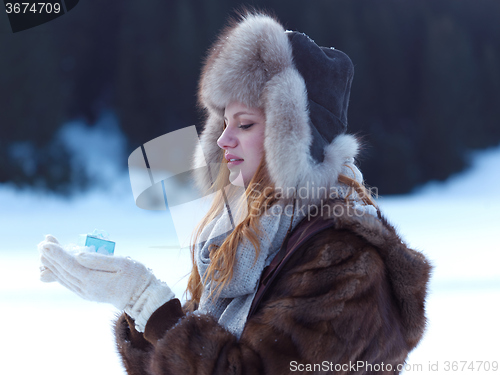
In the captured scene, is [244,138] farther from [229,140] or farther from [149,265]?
[149,265]

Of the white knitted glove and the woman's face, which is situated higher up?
the woman's face

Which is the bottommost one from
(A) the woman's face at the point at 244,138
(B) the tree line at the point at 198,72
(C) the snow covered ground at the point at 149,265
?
(C) the snow covered ground at the point at 149,265

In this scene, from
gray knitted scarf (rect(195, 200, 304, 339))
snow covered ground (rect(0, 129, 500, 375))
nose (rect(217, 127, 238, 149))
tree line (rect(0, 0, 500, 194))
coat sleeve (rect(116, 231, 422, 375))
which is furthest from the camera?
tree line (rect(0, 0, 500, 194))

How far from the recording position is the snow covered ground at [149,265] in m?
2.03

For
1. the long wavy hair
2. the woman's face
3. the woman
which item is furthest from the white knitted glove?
the woman's face

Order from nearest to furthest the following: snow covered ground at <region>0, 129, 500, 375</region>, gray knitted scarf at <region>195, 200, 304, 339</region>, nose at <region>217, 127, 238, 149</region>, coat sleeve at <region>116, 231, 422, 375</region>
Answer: coat sleeve at <region>116, 231, 422, 375</region>, gray knitted scarf at <region>195, 200, 304, 339</region>, nose at <region>217, 127, 238, 149</region>, snow covered ground at <region>0, 129, 500, 375</region>

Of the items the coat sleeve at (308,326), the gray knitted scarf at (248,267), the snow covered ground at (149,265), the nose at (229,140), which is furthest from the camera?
the snow covered ground at (149,265)

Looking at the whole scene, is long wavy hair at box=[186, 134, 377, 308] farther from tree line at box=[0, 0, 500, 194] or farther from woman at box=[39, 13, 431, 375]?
tree line at box=[0, 0, 500, 194]

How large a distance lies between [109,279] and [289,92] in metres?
0.51

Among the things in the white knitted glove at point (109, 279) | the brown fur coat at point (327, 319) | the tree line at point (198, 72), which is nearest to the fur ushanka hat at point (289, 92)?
the brown fur coat at point (327, 319)

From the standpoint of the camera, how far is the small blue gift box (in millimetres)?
924

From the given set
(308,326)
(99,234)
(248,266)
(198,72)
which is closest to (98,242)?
(99,234)

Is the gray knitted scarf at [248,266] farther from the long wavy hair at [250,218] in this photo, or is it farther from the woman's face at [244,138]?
the woman's face at [244,138]

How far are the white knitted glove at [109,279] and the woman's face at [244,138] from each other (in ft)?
1.02
